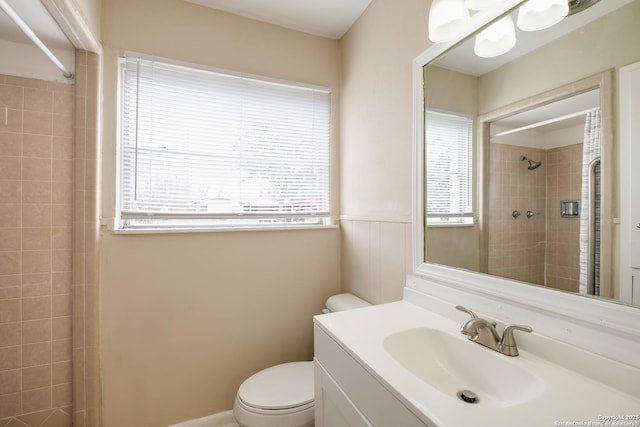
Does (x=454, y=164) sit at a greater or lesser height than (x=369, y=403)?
greater

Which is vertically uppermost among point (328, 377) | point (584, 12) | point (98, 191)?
point (584, 12)

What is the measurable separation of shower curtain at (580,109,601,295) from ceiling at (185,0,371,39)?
1.32 meters

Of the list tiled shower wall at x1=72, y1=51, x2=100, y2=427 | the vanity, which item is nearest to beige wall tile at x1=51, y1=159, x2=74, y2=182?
tiled shower wall at x1=72, y1=51, x2=100, y2=427

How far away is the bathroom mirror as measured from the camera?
0.65m

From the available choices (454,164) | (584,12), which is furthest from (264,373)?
(584,12)

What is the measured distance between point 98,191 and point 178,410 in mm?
1208

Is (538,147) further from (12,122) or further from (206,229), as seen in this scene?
(12,122)

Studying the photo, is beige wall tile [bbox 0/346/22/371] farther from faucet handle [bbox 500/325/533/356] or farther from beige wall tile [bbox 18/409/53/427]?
faucet handle [bbox 500/325/533/356]

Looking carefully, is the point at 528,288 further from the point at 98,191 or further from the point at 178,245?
the point at 98,191

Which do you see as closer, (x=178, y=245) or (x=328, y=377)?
(x=328, y=377)

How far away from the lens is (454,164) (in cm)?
107

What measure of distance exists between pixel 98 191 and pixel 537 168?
1794 mm

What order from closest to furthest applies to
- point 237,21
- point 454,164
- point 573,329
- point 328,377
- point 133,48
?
point 573,329 < point 328,377 < point 454,164 < point 133,48 < point 237,21

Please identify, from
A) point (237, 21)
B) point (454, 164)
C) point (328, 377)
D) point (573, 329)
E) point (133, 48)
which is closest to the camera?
point (573, 329)
